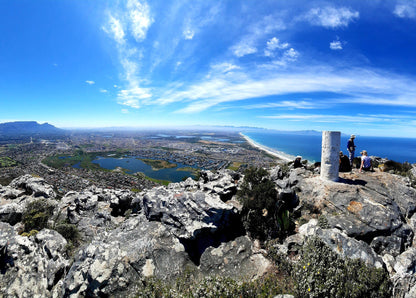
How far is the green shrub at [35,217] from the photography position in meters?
16.6

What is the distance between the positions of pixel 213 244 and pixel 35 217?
1744 cm

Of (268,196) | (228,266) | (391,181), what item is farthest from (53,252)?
(391,181)

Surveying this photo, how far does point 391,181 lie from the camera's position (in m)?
13.3

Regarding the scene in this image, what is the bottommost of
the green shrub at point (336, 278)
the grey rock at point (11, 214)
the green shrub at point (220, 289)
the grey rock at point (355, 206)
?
the grey rock at point (11, 214)

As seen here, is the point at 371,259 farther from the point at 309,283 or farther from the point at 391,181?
the point at 391,181

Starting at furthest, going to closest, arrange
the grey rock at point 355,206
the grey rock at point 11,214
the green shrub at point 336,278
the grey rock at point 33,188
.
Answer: the grey rock at point 33,188
the grey rock at point 11,214
the grey rock at point 355,206
the green shrub at point 336,278

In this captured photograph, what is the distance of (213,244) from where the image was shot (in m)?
10.7

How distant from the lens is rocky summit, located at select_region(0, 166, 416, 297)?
327 inches

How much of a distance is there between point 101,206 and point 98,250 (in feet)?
47.5

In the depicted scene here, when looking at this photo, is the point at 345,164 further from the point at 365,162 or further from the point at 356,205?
the point at 356,205

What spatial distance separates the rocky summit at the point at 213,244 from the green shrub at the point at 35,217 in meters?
4.55

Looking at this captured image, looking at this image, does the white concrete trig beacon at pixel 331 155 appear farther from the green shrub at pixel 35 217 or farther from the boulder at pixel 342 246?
the green shrub at pixel 35 217

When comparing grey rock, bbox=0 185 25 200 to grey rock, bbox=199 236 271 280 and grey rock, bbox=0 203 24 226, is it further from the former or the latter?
grey rock, bbox=199 236 271 280

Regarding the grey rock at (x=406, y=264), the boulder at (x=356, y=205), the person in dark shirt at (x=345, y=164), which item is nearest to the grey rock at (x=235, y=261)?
the boulder at (x=356, y=205)
